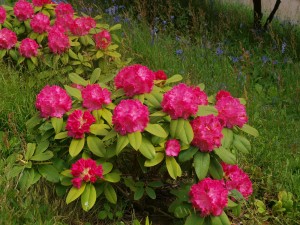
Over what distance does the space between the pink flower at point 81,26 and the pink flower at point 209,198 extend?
1903 millimetres

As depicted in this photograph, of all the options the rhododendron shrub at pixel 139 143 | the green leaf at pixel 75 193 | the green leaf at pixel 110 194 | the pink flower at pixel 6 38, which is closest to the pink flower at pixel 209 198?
the rhododendron shrub at pixel 139 143

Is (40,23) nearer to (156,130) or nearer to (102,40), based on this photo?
(102,40)

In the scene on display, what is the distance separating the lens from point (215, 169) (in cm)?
242

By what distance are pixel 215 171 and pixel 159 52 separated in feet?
8.27

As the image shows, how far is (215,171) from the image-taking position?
241 centimetres

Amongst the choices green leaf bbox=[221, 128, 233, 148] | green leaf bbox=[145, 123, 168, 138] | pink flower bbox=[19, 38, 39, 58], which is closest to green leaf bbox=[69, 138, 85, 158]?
green leaf bbox=[145, 123, 168, 138]

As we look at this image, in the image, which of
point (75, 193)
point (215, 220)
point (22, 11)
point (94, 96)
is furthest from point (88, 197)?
point (22, 11)

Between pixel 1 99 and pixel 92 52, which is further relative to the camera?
pixel 92 52

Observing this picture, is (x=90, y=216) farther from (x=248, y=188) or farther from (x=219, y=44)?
(x=219, y=44)

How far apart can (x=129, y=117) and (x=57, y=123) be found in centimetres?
46

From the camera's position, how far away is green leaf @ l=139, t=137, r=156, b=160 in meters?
2.32

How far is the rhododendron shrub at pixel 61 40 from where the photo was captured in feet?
11.9

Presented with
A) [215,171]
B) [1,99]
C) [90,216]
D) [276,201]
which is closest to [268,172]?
[276,201]

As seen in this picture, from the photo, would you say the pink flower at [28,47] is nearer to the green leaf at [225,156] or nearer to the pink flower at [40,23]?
the pink flower at [40,23]
